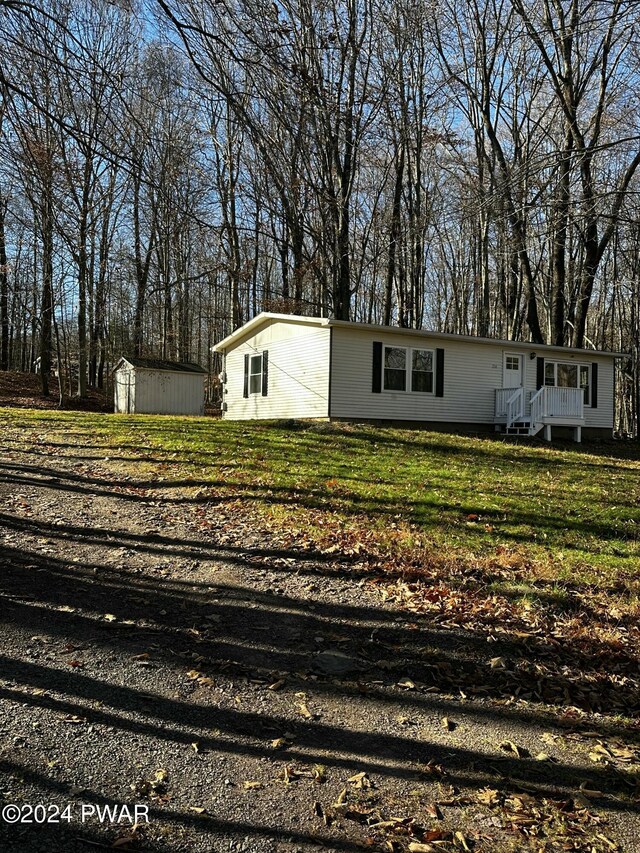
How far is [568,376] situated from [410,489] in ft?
43.0

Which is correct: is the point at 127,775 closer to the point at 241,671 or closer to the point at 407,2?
the point at 241,671

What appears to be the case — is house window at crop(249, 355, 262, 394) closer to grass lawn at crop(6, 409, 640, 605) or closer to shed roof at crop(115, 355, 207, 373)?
shed roof at crop(115, 355, 207, 373)

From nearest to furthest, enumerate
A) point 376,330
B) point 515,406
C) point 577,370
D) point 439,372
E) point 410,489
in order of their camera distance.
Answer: point 410,489, point 376,330, point 439,372, point 515,406, point 577,370

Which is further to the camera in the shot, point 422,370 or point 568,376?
point 568,376

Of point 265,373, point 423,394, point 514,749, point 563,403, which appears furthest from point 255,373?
point 514,749

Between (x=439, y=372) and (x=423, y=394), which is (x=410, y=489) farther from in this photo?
(x=439, y=372)

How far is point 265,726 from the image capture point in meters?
3.03

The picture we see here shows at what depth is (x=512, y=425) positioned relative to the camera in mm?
17516

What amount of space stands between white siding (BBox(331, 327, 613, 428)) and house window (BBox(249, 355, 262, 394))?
13.8 ft

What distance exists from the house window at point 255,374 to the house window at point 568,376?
9.00 metres

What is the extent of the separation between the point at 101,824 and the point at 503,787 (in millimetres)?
1712

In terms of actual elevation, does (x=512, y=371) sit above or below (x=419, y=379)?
above

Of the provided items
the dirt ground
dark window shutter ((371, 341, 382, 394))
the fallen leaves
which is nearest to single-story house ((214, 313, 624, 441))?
dark window shutter ((371, 341, 382, 394))

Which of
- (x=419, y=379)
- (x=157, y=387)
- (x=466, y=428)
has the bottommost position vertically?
(x=466, y=428)
